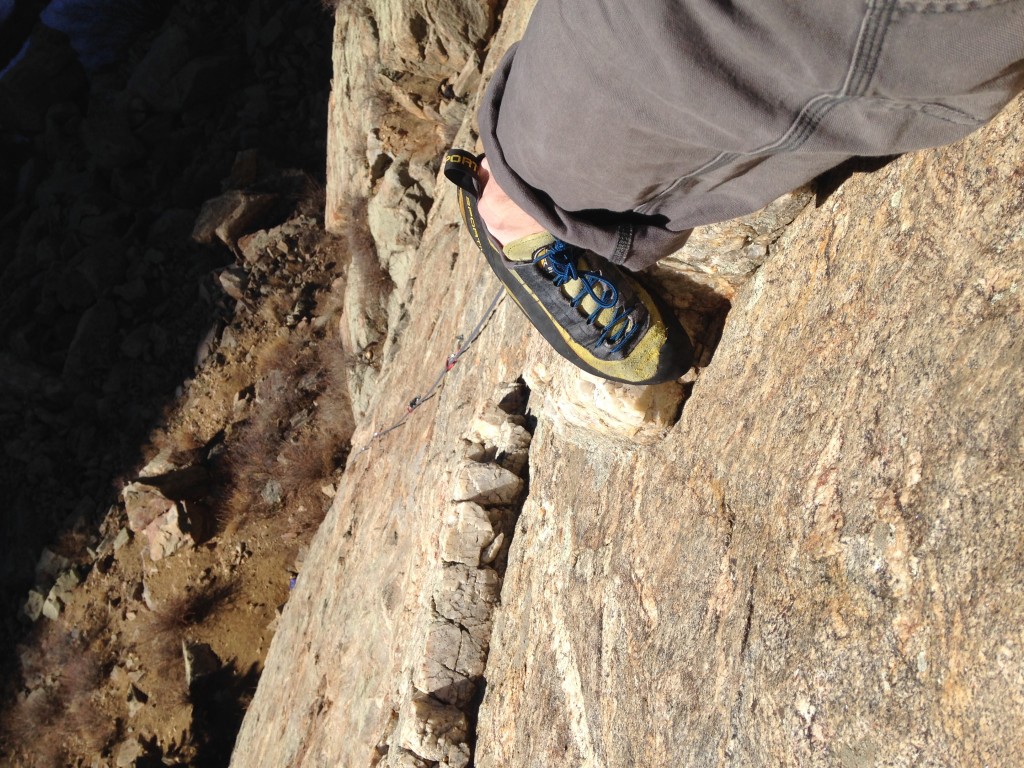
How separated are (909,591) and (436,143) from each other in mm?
6498

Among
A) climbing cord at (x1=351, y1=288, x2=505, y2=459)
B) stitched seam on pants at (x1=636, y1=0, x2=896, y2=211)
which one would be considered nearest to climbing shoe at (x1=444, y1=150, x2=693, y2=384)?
stitched seam on pants at (x1=636, y1=0, x2=896, y2=211)

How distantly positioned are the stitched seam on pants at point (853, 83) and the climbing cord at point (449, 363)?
8.68 ft

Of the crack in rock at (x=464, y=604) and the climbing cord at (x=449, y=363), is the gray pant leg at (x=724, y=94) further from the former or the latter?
the climbing cord at (x=449, y=363)

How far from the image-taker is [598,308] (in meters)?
2.12

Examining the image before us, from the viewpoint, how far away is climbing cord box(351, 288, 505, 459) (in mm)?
3957

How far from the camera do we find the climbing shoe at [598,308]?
6.88 feet

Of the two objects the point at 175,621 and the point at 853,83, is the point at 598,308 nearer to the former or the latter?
the point at 853,83

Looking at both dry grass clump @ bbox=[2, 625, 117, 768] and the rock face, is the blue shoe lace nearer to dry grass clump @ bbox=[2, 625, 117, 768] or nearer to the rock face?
the rock face

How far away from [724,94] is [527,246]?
1.02 m

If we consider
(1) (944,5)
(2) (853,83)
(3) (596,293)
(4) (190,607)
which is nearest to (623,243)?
(3) (596,293)

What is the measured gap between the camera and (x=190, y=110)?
12203 mm

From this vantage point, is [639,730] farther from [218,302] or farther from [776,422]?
[218,302]

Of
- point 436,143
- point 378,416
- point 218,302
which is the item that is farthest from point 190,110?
point 378,416

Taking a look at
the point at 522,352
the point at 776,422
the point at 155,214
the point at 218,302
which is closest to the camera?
the point at 776,422
